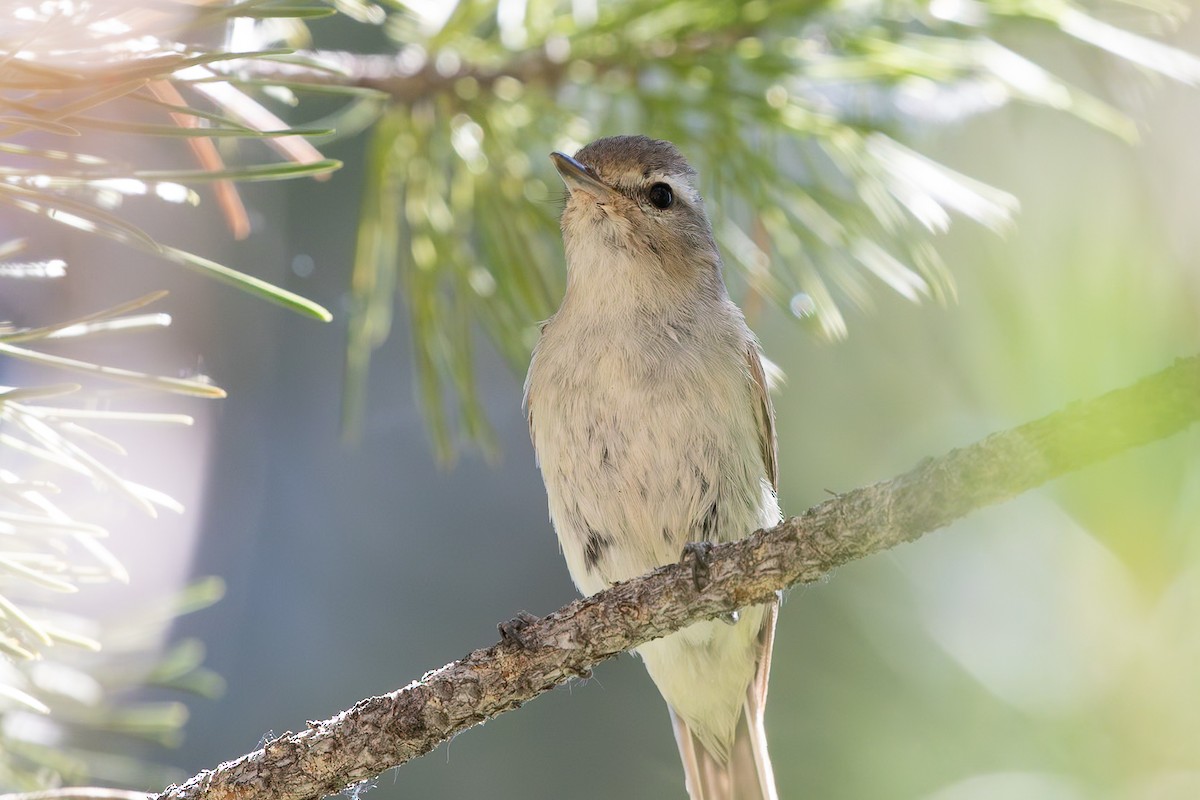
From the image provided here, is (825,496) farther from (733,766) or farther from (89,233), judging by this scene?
(89,233)

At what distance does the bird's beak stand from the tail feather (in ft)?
3.78

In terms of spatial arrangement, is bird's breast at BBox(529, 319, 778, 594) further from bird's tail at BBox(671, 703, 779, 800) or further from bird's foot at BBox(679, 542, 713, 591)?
bird's foot at BBox(679, 542, 713, 591)

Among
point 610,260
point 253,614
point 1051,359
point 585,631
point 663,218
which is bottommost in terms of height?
point 585,631

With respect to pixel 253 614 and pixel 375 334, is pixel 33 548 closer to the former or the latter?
pixel 375 334

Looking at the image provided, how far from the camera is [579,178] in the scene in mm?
2615

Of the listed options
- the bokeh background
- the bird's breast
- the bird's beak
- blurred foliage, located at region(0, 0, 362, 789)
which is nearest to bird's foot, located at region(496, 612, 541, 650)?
the bokeh background

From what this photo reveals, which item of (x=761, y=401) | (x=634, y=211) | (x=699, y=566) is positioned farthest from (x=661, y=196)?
(x=699, y=566)

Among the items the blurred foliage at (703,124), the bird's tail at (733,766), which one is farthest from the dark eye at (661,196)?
the bird's tail at (733,766)

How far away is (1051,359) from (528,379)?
1517 millimetres

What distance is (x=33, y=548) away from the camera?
6.28ft

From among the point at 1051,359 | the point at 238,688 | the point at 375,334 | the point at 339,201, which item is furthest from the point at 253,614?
the point at 1051,359

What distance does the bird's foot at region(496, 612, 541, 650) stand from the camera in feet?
5.58

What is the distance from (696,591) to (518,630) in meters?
0.28

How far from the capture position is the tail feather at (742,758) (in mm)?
2936
